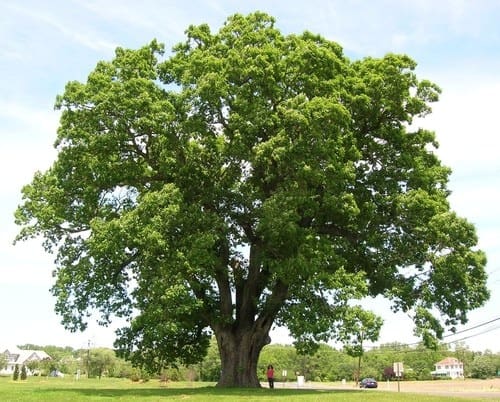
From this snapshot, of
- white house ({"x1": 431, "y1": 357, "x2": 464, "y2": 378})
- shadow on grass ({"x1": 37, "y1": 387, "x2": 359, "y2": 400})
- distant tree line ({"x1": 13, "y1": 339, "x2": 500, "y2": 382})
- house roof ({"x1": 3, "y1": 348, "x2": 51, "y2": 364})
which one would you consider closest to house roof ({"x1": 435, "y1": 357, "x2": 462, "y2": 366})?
white house ({"x1": 431, "y1": 357, "x2": 464, "y2": 378})

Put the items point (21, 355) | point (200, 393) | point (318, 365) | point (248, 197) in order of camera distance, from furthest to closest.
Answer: point (21, 355), point (318, 365), point (248, 197), point (200, 393)

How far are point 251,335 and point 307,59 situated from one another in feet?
44.3

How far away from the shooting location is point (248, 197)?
87.1ft

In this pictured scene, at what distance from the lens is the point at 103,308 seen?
27625 millimetres

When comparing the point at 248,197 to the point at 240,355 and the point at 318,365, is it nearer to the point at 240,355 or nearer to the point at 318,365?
the point at 240,355

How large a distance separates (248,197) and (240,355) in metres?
7.82

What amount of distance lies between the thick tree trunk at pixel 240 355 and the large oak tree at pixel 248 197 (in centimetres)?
9

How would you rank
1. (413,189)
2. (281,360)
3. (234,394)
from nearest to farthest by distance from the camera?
(234,394)
(413,189)
(281,360)

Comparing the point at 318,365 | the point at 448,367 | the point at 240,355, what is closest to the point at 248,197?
the point at 240,355

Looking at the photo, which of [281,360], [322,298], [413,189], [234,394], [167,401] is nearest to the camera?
[167,401]

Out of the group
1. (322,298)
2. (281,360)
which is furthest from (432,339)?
(281,360)

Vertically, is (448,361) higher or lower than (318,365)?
higher

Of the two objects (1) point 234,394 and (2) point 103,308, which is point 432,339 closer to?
(1) point 234,394

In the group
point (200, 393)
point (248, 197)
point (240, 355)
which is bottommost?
point (200, 393)
